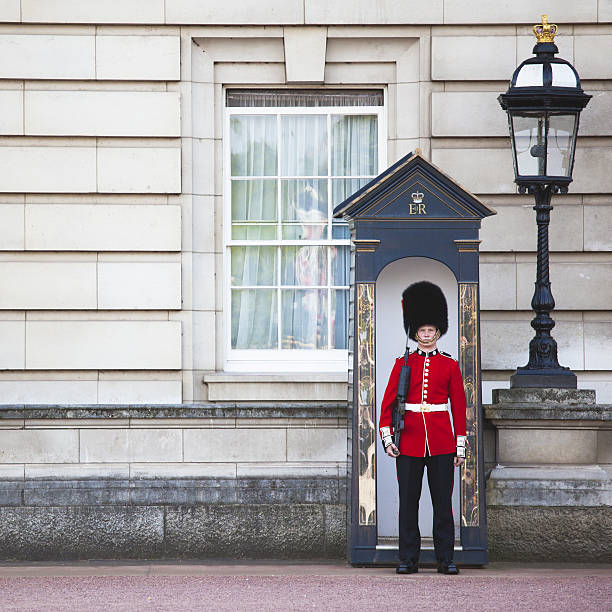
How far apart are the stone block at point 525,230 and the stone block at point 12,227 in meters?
3.40

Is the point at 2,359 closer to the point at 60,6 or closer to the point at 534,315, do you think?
the point at 60,6

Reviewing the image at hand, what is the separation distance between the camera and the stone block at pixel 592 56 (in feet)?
31.1

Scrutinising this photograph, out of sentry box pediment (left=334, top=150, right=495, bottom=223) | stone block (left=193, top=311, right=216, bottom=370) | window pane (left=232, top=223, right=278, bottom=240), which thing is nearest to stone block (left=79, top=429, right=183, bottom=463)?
stone block (left=193, top=311, right=216, bottom=370)

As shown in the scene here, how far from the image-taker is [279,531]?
8992 millimetres

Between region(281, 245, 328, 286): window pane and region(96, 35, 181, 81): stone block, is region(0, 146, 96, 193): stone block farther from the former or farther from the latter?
region(281, 245, 328, 286): window pane

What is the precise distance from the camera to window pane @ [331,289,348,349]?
32.0 ft

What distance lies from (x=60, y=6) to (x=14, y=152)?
1.14 meters

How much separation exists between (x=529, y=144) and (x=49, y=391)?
3.89 metres

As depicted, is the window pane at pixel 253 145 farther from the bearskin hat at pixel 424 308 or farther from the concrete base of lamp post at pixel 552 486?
the concrete base of lamp post at pixel 552 486

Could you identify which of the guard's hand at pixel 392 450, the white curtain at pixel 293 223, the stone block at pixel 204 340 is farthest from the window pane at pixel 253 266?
the guard's hand at pixel 392 450

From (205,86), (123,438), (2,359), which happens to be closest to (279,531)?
(123,438)

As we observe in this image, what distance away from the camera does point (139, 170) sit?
941cm

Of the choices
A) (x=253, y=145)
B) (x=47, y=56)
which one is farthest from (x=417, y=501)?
(x=47, y=56)

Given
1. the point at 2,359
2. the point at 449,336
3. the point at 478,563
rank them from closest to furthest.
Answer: the point at 478,563, the point at 449,336, the point at 2,359
